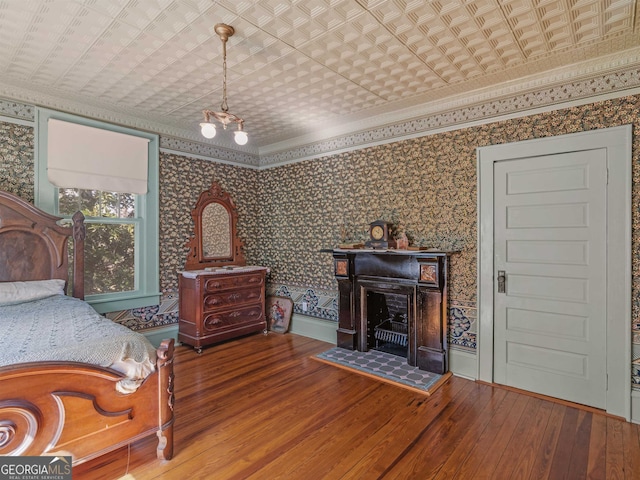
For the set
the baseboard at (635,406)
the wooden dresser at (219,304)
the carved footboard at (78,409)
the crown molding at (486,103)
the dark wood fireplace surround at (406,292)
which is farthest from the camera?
the wooden dresser at (219,304)

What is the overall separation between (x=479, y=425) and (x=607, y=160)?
2.33 meters

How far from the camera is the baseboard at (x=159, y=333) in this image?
4.20 meters

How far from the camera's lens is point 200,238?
471 cm

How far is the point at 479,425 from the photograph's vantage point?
2512 millimetres

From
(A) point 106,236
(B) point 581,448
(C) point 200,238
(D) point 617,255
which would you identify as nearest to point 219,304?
(C) point 200,238

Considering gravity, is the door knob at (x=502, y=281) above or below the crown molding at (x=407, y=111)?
below

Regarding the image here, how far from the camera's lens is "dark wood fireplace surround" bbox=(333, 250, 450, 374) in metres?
3.41

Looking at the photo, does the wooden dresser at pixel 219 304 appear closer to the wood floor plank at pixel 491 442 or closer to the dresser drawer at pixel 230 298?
the dresser drawer at pixel 230 298

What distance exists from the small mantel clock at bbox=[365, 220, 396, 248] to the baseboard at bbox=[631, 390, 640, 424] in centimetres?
234

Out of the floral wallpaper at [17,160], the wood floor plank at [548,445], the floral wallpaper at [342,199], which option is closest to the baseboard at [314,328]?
the floral wallpaper at [342,199]

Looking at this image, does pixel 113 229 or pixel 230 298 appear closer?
pixel 113 229

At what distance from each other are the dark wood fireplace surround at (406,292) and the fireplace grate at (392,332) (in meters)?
0.16

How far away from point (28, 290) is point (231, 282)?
2087 mm

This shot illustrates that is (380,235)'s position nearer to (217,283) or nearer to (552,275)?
(552,275)
